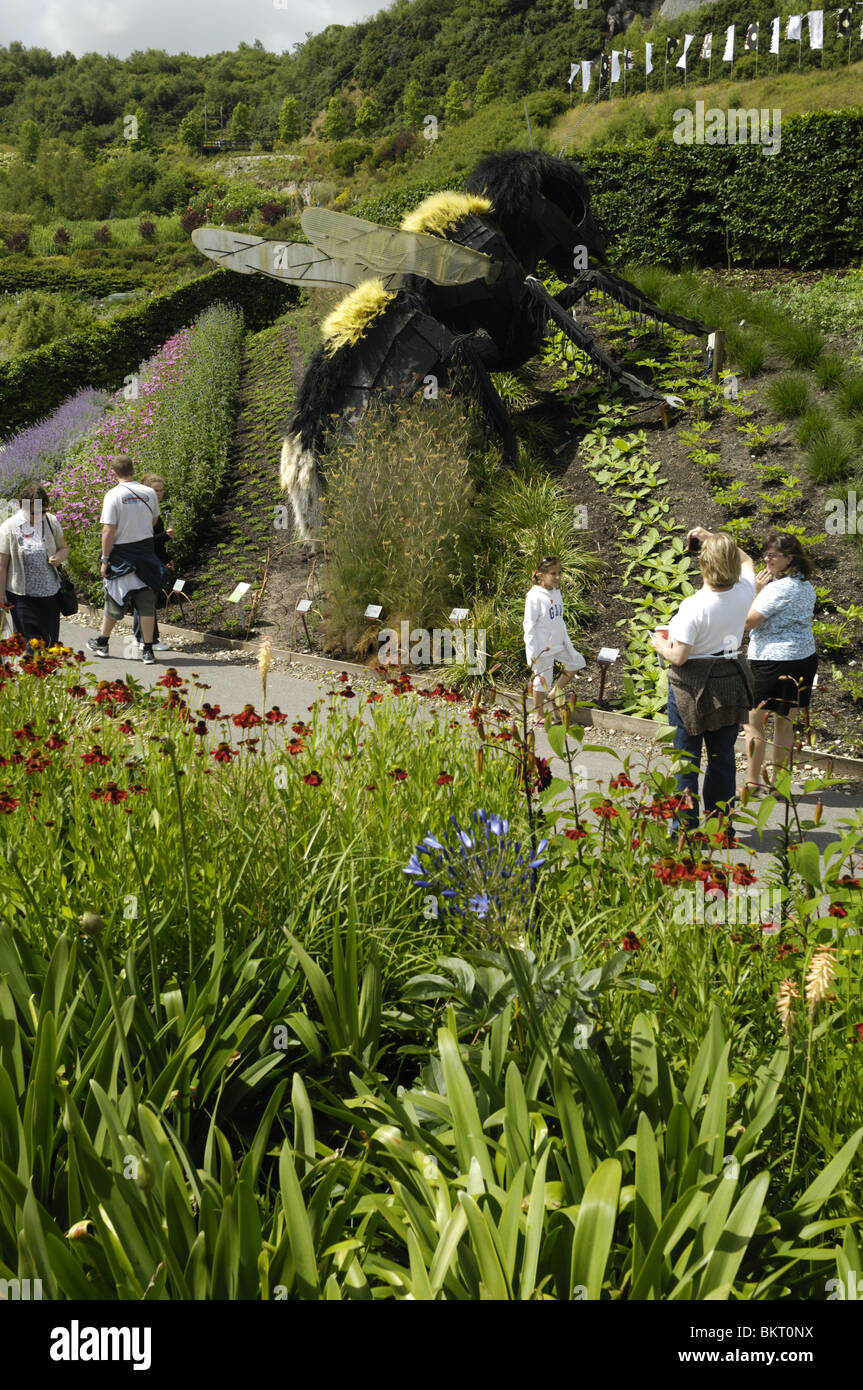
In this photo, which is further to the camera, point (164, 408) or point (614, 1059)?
point (164, 408)

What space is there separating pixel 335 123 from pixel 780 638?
210 feet

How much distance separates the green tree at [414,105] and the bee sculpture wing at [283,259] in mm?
51840

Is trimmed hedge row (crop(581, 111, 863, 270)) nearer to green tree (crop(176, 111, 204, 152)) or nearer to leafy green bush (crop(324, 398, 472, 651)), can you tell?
leafy green bush (crop(324, 398, 472, 651))

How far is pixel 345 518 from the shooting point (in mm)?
8922

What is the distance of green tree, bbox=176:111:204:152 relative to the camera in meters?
66.6

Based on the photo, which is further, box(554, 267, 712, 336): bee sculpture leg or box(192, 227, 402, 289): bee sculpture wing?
box(554, 267, 712, 336): bee sculpture leg

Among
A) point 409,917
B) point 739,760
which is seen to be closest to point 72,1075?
point 409,917

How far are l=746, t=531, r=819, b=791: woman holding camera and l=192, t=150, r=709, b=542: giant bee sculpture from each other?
5.10 meters

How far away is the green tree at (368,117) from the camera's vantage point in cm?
5801

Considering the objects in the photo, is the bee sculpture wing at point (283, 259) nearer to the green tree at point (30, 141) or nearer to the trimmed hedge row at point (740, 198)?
the trimmed hedge row at point (740, 198)

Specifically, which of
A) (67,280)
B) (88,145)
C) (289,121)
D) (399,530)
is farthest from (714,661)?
(88,145)

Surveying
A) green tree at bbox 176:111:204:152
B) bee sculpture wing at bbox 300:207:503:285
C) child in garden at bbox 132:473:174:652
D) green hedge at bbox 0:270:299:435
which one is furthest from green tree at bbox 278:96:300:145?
child in garden at bbox 132:473:174:652

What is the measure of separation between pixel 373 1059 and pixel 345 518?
705cm
